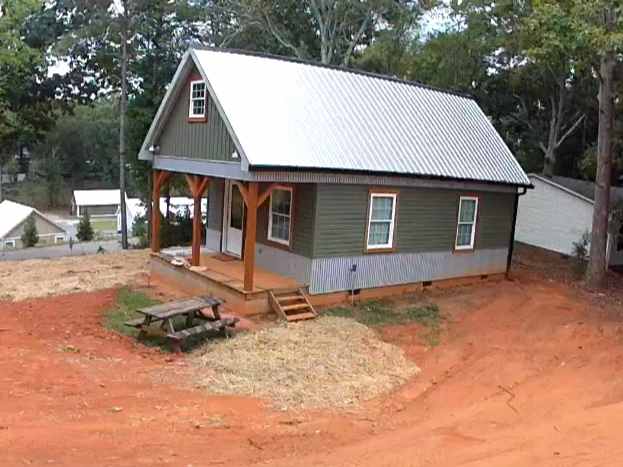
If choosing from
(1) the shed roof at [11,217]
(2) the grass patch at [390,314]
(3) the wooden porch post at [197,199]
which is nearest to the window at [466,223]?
(2) the grass patch at [390,314]

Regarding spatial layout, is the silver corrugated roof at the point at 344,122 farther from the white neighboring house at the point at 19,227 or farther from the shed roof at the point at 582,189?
the white neighboring house at the point at 19,227

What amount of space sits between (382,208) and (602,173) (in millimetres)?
7340

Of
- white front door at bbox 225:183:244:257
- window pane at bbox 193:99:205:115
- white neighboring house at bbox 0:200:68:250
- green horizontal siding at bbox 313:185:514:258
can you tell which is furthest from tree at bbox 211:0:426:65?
white neighboring house at bbox 0:200:68:250

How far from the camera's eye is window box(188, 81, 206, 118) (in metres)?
14.6

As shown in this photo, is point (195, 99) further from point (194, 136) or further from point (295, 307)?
point (295, 307)

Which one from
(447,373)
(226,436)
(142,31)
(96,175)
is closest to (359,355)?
(447,373)

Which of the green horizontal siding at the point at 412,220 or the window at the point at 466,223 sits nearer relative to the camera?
the green horizontal siding at the point at 412,220

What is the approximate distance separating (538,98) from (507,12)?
1212cm

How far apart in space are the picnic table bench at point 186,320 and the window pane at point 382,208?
4.77m

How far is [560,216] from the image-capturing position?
2369 centimetres

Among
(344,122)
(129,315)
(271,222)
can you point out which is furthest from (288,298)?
(344,122)

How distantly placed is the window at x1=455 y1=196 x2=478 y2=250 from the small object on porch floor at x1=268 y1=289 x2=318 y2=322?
5.43 metres

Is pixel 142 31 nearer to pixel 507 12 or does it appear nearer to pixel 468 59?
pixel 468 59

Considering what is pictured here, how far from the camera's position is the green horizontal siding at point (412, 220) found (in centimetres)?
1380
